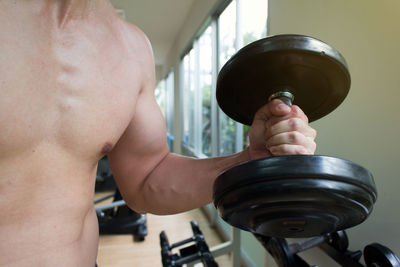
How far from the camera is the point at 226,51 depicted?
7.72ft

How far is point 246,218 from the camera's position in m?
0.46

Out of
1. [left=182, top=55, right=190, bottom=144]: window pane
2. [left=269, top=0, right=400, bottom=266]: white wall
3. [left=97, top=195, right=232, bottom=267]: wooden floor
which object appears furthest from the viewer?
[left=182, top=55, right=190, bottom=144]: window pane

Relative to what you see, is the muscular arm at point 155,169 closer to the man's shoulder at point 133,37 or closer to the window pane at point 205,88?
the man's shoulder at point 133,37

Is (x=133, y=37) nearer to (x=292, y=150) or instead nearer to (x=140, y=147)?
(x=140, y=147)

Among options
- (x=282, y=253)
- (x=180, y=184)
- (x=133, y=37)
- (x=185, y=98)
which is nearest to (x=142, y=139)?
(x=180, y=184)

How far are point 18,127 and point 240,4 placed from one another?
5.90 feet

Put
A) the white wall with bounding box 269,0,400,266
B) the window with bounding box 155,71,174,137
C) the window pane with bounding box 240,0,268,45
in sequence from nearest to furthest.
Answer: the white wall with bounding box 269,0,400,266 → the window pane with bounding box 240,0,268,45 → the window with bounding box 155,71,174,137

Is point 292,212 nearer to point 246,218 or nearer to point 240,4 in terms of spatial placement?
point 246,218

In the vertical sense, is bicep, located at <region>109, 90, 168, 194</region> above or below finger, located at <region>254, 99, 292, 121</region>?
below

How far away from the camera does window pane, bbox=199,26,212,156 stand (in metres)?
3.03

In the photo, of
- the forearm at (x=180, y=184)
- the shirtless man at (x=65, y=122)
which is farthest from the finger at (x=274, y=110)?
the forearm at (x=180, y=184)

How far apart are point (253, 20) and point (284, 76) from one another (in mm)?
1342

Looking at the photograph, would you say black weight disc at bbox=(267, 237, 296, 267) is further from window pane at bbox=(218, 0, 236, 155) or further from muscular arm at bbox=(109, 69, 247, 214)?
window pane at bbox=(218, 0, 236, 155)

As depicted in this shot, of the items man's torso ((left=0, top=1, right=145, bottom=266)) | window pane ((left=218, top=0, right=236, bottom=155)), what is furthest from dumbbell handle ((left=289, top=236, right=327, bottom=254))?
window pane ((left=218, top=0, right=236, bottom=155))
